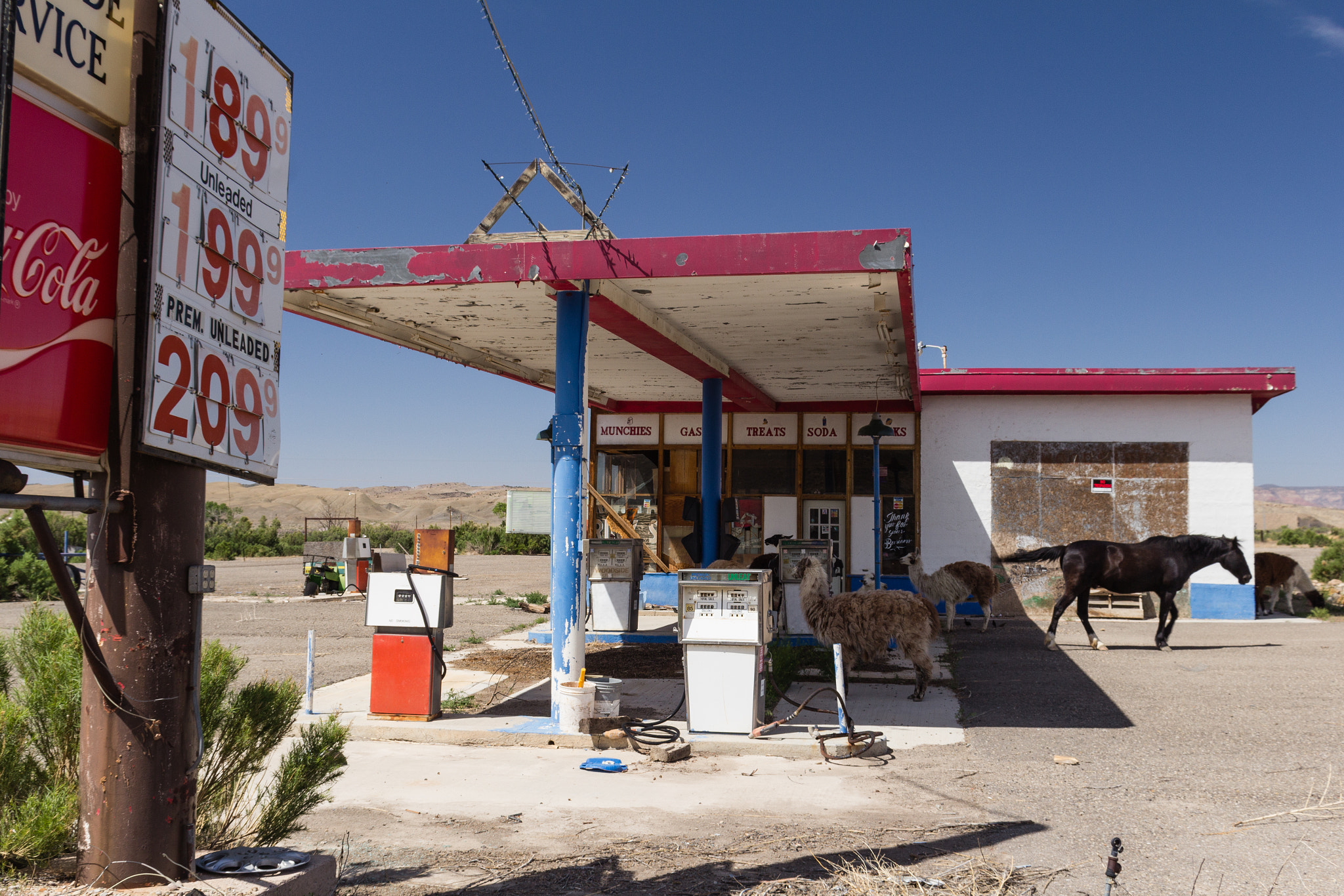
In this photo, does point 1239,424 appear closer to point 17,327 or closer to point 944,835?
point 944,835

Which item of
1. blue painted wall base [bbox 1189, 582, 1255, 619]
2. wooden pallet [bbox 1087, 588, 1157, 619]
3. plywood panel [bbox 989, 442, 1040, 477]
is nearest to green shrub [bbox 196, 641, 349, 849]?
plywood panel [bbox 989, 442, 1040, 477]

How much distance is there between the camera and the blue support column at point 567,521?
32.0 feet

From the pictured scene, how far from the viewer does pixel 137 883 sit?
379 cm

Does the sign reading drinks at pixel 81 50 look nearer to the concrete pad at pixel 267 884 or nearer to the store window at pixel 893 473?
the concrete pad at pixel 267 884

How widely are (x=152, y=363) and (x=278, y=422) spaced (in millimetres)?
911

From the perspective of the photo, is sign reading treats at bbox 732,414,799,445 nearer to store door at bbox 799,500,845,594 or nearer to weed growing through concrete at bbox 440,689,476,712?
store door at bbox 799,500,845,594

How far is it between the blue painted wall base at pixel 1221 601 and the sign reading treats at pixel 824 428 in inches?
310

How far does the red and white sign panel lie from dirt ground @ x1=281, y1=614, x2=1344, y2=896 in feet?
9.92

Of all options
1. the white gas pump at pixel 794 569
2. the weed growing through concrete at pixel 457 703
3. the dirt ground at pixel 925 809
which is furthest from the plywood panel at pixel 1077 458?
the weed growing through concrete at pixel 457 703

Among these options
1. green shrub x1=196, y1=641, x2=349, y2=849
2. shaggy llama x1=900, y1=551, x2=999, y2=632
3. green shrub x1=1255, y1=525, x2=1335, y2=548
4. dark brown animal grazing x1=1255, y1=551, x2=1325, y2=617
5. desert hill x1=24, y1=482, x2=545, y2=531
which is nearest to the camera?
green shrub x1=196, y1=641, x2=349, y2=849

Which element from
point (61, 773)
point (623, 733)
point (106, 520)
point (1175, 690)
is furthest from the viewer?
point (1175, 690)

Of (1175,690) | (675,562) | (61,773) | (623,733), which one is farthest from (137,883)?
(675,562)

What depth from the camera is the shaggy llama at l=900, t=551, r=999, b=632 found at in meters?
18.9

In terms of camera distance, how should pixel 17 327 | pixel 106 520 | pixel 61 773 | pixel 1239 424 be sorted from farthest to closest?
pixel 1239 424 → pixel 61 773 → pixel 106 520 → pixel 17 327
